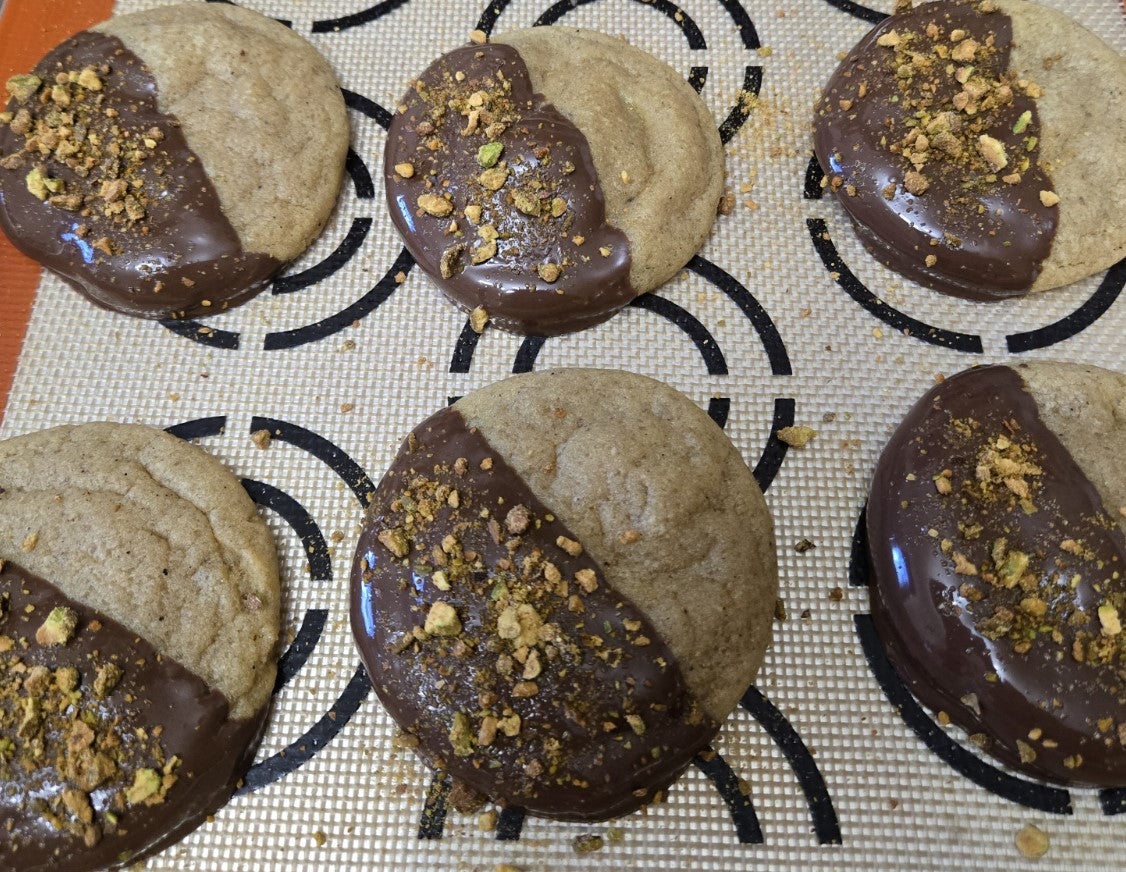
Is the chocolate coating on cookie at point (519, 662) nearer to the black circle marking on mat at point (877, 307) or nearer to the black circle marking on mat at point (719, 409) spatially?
the black circle marking on mat at point (719, 409)

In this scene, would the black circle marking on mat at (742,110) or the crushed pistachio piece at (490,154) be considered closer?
the crushed pistachio piece at (490,154)

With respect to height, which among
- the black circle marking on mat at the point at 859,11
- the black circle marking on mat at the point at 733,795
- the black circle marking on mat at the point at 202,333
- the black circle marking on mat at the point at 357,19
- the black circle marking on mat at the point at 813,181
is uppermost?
the black circle marking on mat at the point at 859,11

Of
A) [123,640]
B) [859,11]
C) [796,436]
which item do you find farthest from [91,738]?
[859,11]

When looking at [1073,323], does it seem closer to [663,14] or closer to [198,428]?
[663,14]

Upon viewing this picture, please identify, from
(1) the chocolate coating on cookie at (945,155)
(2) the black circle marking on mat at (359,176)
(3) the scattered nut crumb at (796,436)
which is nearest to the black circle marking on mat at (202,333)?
(2) the black circle marking on mat at (359,176)

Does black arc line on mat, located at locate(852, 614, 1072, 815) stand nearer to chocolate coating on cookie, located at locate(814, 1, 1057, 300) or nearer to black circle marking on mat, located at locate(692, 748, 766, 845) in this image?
black circle marking on mat, located at locate(692, 748, 766, 845)

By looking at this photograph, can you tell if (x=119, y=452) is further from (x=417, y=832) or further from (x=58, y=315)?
(x=417, y=832)

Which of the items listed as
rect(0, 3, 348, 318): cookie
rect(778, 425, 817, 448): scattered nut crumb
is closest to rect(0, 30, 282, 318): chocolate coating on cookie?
rect(0, 3, 348, 318): cookie

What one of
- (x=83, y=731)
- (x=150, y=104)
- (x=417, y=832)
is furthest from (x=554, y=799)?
(x=150, y=104)
